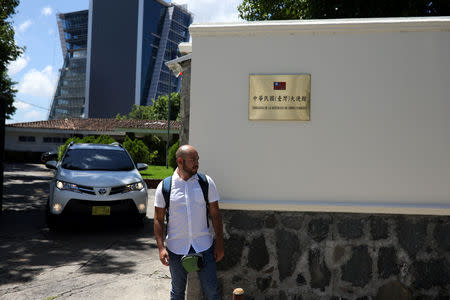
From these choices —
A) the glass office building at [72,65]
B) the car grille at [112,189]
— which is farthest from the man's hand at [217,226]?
the glass office building at [72,65]

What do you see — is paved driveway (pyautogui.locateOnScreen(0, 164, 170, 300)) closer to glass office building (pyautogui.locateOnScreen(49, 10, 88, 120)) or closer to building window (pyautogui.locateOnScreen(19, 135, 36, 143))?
building window (pyautogui.locateOnScreen(19, 135, 36, 143))

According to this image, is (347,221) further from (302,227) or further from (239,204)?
(239,204)

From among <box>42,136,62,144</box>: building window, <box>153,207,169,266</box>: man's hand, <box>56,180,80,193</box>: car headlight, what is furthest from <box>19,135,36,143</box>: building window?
<box>153,207,169,266</box>: man's hand

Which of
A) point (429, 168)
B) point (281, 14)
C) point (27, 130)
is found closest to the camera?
point (429, 168)

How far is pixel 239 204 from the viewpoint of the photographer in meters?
3.79

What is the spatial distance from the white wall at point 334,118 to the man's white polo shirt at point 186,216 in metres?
0.82

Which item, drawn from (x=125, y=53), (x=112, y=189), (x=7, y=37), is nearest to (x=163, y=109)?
(x=7, y=37)

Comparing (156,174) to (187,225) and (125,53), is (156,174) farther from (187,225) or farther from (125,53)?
(125,53)

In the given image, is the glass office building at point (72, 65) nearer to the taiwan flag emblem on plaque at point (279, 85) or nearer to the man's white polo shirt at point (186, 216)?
the taiwan flag emblem on plaque at point (279, 85)

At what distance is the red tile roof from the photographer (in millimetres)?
36219

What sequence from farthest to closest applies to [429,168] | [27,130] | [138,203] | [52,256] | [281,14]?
[27,130] < [281,14] < [138,203] < [52,256] < [429,168]

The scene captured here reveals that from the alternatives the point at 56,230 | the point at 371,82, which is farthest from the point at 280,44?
the point at 56,230

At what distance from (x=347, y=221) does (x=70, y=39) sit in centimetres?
13934

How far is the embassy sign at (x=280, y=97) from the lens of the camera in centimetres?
383
